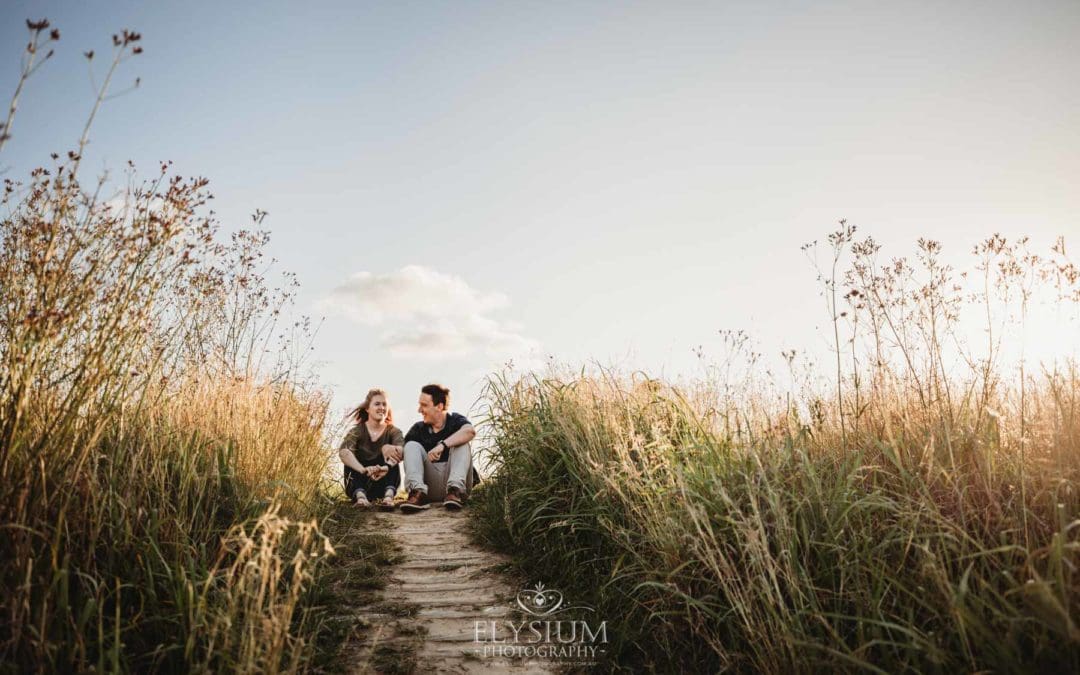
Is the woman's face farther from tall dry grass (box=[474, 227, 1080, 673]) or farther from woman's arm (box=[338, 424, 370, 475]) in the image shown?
tall dry grass (box=[474, 227, 1080, 673])

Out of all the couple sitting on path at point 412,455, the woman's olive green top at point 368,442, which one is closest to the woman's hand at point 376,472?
the couple sitting on path at point 412,455

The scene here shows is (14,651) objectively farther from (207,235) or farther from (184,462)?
(207,235)

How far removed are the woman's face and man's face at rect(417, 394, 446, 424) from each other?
0.49 metres

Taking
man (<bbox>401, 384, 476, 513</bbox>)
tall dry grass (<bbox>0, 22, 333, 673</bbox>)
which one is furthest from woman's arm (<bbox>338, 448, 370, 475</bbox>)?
tall dry grass (<bbox>0, 22, 333, 673</bbox>)

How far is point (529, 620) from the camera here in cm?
354

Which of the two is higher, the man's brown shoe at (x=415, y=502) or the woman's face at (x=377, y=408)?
the woman's face at (x=377, y=408)

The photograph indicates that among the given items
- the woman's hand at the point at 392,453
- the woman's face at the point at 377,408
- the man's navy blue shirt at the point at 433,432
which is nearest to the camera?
the woman's hand at the point at 392,453

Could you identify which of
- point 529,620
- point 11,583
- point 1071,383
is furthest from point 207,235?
point 1071,383

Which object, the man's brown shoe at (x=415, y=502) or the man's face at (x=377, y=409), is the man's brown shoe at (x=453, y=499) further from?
the man's face at (x=377, y=409)

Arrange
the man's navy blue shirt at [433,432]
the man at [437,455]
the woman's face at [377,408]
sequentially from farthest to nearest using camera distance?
the woman's face at [377,408] → the man's navy blue shirt at [433,432] → the man at [437,455]

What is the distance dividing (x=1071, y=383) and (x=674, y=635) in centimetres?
294
